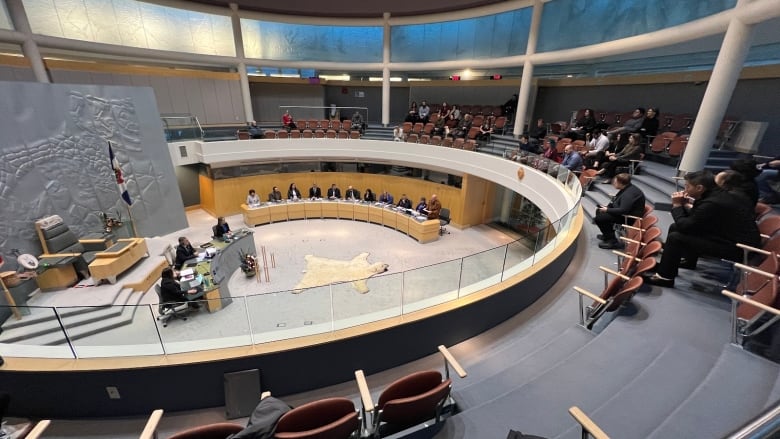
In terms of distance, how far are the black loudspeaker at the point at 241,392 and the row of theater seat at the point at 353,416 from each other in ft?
2.62

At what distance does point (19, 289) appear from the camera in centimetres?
621

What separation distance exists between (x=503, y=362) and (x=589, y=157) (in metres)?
6.91

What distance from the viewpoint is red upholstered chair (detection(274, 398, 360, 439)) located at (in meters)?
2.15

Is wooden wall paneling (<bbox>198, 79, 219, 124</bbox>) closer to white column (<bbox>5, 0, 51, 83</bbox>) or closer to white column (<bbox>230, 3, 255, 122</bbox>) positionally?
white column (<bbox>230, 3, 255, 122</bbox>)

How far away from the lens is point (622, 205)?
5016 mm

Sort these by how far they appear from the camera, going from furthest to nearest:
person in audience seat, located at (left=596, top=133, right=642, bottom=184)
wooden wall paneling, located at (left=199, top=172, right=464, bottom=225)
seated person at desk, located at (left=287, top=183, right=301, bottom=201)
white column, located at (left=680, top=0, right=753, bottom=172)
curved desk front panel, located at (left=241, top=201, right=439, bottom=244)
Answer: seated person at desk, located at (left=287, top=183, right=301, bottom=201) → wooden wall paneling, located at (left=199, top=172, right=464, bottom=225) → curved desk front panel, located at (left=241, top=201, right=439, bottom=244) → person in audience seat, located at (left=596, top=133, right=642, bottom=184) → white column, located at (left=680, top=0, right=753, bottom=172)

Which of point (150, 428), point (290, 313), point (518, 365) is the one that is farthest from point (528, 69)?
point (150, 428)

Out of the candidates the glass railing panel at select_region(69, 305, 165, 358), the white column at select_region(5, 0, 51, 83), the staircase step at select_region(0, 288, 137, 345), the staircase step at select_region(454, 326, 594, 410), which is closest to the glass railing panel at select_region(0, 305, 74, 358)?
the staircase step at select_region(0, 288, 137, 345)

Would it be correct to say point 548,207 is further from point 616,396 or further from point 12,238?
point 12,238

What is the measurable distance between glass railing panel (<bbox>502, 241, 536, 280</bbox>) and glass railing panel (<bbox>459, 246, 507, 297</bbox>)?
0.33 ft

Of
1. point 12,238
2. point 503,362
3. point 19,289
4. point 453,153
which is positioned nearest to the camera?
point 503,362

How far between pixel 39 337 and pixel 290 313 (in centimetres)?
261

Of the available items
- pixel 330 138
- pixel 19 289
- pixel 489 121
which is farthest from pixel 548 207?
pixel 19 289

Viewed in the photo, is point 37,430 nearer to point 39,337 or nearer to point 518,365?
point 39,337
